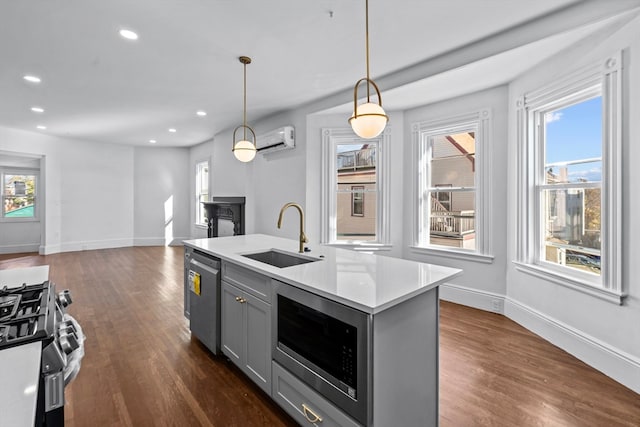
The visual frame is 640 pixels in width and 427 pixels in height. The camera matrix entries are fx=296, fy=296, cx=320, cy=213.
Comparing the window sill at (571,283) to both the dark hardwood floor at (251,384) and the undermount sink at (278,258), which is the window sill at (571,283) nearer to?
the dark hardwood floor at (251,384)

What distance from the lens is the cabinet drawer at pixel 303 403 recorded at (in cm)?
142

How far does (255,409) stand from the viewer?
1.92 m

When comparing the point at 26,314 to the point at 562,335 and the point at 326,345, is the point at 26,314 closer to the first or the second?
the point at 326,345

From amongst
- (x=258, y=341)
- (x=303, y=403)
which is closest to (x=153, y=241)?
(x=258, y=341)

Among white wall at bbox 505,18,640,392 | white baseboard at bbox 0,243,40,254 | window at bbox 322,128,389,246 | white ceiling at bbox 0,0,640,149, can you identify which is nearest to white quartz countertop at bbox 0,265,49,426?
white ceiling at bbox 0,0,640,149

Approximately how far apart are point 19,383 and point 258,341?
142cm

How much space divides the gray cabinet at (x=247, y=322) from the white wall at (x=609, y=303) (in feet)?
8.59

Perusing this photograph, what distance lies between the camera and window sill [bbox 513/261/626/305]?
2295 millimetres

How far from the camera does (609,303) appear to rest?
2342 millimetres

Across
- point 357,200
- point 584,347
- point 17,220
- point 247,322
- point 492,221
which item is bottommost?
point 584,347

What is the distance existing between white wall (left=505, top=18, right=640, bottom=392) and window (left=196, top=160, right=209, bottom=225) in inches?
291

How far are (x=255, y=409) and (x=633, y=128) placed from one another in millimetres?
3349

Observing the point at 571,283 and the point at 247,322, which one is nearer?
the point at 247,322

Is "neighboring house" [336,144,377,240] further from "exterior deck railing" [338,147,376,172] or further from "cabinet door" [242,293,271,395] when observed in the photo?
"cabinet door" [242,293,271,395]
